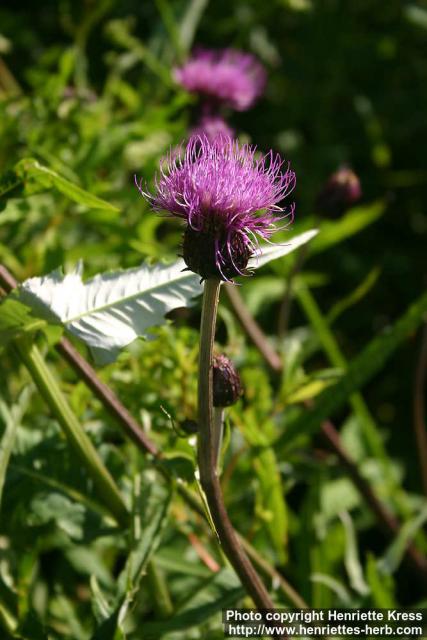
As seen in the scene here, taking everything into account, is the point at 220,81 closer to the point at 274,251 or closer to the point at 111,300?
the point at 274,251

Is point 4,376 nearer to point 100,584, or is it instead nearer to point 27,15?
point 100,584

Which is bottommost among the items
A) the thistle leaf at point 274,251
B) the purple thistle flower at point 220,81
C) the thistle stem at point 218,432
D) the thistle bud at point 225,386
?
the thistle stem at point 218,432

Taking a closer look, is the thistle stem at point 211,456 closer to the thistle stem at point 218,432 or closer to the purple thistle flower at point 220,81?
the thistle stem at point 218,432

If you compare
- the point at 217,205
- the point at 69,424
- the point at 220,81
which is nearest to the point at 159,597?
the point at 69,424

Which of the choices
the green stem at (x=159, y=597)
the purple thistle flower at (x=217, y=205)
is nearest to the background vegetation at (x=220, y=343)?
the green stem at (x=159, y=597)

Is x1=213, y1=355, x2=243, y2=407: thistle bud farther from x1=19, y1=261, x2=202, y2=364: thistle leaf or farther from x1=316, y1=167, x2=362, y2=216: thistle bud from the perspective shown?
x1=316, y1=167, x2=362, y2=216: thistle bud

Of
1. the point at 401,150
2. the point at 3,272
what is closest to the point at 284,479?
the point at 3,272
